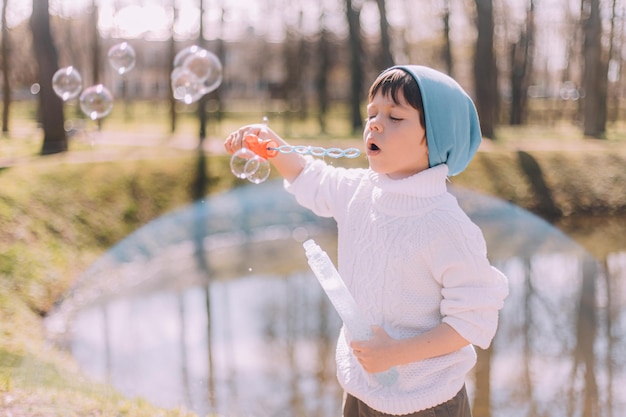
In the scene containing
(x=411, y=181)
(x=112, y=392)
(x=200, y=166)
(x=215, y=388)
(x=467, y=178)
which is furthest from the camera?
(x=467, y=178)

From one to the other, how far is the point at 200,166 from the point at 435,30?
21.9 meters

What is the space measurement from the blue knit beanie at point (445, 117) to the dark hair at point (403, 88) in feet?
0.07

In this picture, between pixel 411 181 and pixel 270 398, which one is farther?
pixel 270 398

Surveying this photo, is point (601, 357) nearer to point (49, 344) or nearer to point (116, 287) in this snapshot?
point (49, 344)

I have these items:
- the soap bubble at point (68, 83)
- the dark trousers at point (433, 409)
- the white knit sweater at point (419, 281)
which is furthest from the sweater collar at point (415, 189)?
the soap bubble at point (68, 83)

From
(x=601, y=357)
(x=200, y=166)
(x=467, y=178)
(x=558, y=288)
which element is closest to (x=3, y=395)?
(x=601, y=357)

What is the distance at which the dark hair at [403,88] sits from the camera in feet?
6.55

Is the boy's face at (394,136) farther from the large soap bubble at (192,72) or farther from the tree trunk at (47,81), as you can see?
the tree trunk at (47,81)

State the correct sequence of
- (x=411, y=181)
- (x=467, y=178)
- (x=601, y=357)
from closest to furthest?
1. (x=411, y=181)
2. (x=601, y=357)
3. (x=467, y=178)

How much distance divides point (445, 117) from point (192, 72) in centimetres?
401

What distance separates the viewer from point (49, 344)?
680cm

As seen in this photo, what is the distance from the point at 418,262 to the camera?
79.0 inches

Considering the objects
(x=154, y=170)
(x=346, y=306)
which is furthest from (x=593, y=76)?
(x=346, y=306)

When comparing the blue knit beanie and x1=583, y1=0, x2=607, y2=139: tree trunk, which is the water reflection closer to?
the blue knit beanie
